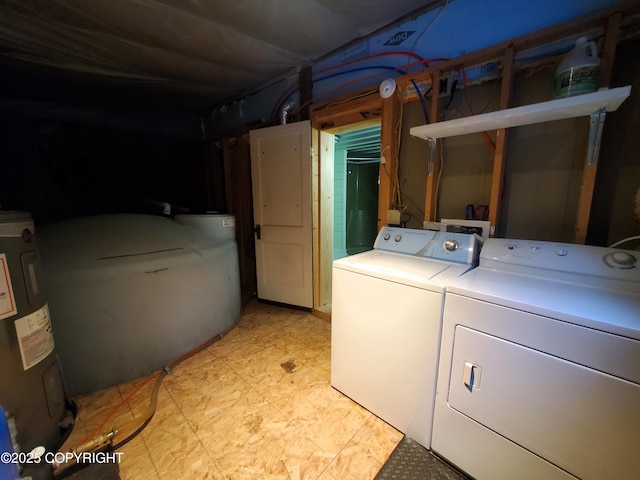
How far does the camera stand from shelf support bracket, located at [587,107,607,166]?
1.23m

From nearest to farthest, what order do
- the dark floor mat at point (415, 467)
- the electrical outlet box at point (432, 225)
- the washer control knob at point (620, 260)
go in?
the washer control knob at point (620, 260)
the dark floor mat at point (415, 467)
the electrical outlet box at point (432, 225)

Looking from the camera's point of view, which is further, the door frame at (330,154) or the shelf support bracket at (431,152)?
the door frame at (330,154)

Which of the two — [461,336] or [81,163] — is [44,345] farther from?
[81,163]

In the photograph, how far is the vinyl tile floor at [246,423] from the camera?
1209 millimetres

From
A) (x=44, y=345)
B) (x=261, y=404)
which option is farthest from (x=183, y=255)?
(x=261, y=404)

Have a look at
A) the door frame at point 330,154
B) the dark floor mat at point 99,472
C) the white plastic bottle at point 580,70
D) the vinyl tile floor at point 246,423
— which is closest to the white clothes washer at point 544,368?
the vinyl tile floor at point 246,423

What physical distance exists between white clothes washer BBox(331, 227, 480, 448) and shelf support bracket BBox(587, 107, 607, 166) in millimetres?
666

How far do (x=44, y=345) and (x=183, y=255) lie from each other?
88 centimetres

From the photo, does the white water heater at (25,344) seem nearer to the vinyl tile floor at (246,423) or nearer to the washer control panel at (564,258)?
the vinyl tile floor at (246,423)

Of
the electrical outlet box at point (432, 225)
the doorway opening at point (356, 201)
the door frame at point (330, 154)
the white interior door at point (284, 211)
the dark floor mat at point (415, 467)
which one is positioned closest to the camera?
the dark floor mat at point (415, 467)

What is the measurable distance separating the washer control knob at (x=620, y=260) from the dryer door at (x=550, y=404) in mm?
543

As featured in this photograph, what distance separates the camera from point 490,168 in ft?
5.51

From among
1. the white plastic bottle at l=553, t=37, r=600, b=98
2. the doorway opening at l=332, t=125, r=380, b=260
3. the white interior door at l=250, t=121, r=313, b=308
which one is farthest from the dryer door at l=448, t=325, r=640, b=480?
the doorway opening at l=332, t=125, r=380, b=260

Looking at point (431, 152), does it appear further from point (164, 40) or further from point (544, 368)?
point (164, 40)
